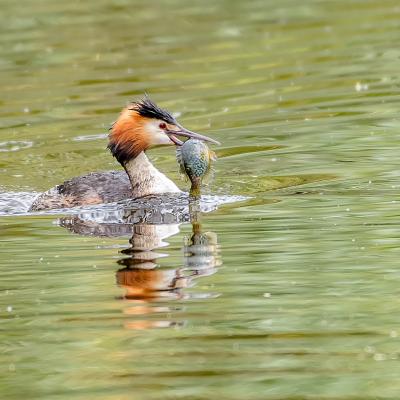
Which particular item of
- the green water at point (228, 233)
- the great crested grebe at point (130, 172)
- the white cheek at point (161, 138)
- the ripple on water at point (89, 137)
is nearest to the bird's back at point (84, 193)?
the great crested grebe at point (130, 172)

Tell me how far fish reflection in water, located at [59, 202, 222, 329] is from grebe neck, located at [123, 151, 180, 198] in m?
0.92

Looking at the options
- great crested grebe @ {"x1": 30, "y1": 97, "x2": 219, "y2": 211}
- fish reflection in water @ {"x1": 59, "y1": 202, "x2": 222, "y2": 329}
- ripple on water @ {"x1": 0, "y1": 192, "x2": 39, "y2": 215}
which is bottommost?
fish reflection in water @ {"x1": 59, "y1": 202, "x2": 222, "y2": 329}

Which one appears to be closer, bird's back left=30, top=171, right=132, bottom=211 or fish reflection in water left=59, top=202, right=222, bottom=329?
fish reflection in water left=59, top=202, right=222, bottom=329

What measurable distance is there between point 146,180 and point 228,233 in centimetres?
213

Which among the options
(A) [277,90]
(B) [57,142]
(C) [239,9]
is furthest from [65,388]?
(C) [239,9]

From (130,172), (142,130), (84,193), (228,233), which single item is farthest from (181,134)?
(228,233)

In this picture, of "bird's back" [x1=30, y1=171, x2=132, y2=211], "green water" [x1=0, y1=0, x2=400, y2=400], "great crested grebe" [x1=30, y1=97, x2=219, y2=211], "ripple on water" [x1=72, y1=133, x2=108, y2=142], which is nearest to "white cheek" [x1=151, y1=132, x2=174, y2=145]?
"great crested grebe" [x1=30, y1=97, x2=219, y2=211]

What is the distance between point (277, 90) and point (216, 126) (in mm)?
1866

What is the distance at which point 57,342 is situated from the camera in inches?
288

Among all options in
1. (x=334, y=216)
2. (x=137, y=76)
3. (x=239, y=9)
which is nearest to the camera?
(x=334, y=216)

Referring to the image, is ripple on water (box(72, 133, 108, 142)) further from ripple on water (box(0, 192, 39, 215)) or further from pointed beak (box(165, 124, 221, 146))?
pointed beak (box(165, 124, 221, 146))

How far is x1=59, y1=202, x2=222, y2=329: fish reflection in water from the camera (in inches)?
315

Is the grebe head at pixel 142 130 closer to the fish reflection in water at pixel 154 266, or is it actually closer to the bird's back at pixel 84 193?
the bird's back at pixel 84 193

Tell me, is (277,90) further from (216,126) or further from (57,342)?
(57,342)
